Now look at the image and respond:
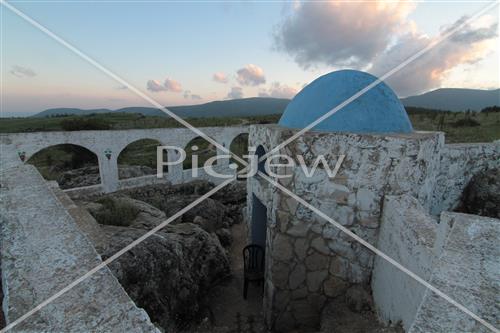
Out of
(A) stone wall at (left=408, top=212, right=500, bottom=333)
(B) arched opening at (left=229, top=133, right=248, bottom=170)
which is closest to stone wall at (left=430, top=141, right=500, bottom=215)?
(A) stone wall at (left=408, top=212, right=500, bottom=333)

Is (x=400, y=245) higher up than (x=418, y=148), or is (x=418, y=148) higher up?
(x=418, y=148)

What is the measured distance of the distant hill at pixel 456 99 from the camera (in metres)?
126

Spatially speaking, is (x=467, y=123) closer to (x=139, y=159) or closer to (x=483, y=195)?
(x=483, y=195)

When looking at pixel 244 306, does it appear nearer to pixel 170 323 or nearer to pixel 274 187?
pixel 170 323

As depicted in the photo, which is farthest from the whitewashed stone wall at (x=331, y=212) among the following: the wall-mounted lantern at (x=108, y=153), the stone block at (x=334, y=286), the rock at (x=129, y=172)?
the rock at (x=129, y=172)

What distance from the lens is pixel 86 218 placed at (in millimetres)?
4324

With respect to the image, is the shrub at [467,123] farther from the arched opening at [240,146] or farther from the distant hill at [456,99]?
the distant hill at [456,99]

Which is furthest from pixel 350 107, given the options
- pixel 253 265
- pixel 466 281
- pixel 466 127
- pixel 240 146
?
pixel 240 146

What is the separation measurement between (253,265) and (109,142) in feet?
25.4

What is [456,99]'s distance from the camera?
13462 cm

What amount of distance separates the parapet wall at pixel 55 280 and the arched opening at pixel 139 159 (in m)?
10.5

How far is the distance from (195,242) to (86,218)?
2.06 metres

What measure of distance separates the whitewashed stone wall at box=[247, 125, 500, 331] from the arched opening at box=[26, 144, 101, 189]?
974cm

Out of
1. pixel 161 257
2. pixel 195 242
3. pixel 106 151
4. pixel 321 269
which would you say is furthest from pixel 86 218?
pixel 106 151
